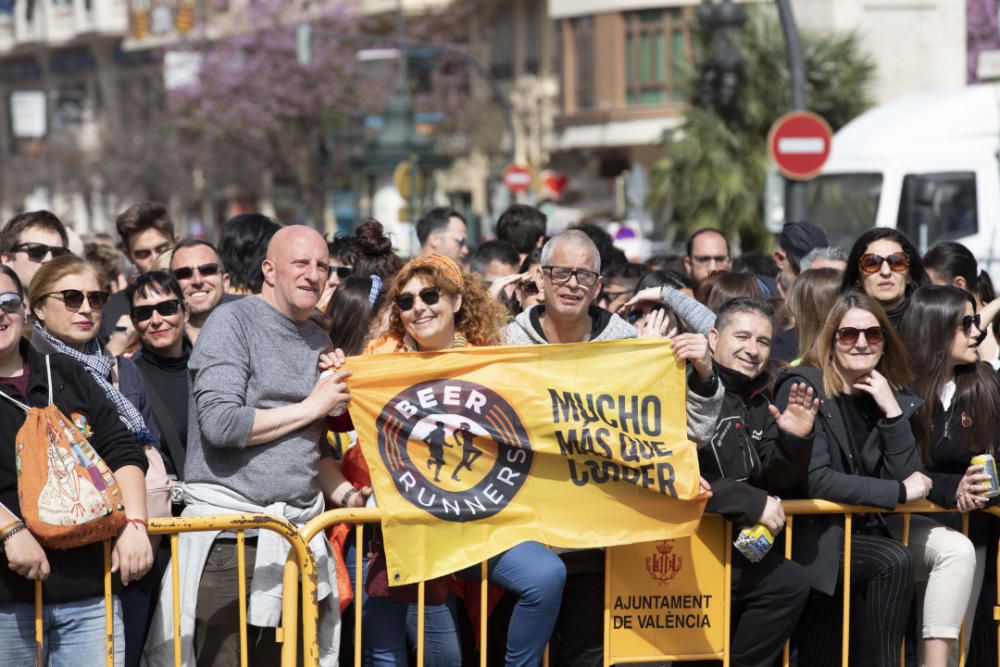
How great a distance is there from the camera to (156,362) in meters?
6.62

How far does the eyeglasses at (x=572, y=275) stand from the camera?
6266 millimetres

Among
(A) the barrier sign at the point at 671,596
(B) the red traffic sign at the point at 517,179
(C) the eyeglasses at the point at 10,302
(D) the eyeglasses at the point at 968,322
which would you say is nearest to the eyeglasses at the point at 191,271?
(C) the eyeglasses at the point at 10,302

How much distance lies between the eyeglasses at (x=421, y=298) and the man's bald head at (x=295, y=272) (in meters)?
0.31

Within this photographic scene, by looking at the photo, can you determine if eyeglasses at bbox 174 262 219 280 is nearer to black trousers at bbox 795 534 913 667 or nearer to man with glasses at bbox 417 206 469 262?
man with glasses at bbox 417 206 469 262

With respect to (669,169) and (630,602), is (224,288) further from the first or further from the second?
(669,169)

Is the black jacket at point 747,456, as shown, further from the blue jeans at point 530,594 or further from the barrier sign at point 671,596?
the blue jeans at point 530,594

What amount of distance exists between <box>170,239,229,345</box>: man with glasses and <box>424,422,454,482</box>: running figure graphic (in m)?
1.82

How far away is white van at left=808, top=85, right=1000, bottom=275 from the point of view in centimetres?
1532

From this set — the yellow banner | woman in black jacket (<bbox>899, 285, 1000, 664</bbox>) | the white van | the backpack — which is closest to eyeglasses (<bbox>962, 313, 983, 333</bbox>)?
woman in black jacket (<bbox>899, 285, 1000, 664</bbox>)

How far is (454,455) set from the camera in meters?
5.91

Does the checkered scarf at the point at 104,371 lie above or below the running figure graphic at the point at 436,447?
above

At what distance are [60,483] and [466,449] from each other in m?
1.53

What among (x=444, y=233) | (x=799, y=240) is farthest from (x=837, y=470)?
(x=444, y=233)

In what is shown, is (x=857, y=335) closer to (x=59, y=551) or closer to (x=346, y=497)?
(x=346, y=497)
